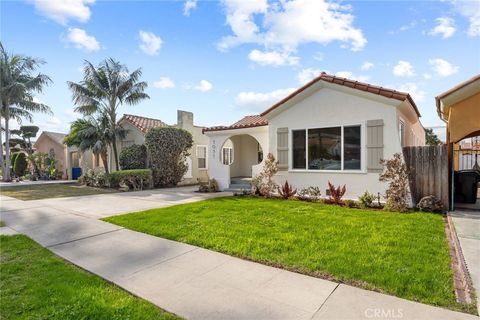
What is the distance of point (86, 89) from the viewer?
63.4 feet

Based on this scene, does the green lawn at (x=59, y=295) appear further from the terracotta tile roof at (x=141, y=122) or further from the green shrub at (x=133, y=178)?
the terracotta tile roof at (x=141, y=122)

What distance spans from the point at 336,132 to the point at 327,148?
2.40 ft

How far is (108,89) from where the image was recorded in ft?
63.6

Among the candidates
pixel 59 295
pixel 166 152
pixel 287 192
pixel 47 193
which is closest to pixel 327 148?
pixel 287 192

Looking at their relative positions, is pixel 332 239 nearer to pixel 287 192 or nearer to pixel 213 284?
pixel 213 284

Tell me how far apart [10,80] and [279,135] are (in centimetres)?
2460

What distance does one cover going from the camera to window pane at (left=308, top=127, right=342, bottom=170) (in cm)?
1114

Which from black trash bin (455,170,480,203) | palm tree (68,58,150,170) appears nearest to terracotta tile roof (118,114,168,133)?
palm tree (68,58,150,170)

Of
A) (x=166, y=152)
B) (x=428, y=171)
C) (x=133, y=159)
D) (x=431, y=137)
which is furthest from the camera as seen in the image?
(x=431, y=137)

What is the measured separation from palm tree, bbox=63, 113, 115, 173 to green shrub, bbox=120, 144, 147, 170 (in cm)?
177

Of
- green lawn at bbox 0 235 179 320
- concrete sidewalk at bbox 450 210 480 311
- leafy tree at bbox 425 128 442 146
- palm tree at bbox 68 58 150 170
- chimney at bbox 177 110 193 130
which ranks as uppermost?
palm tree at bbox 68 58 150 170

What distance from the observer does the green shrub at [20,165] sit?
2930 centimetres

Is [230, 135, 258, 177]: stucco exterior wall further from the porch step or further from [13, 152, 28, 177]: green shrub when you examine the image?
[13, 152, 28, 177]: green shrub

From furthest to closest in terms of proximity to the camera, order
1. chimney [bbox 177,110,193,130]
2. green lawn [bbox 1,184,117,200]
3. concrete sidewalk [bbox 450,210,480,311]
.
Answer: chimney [bbox 177,110,193,130] < green lawn [bbox 1,184,117,200] < concrete sidewalk [bbox 450,210,480,311]
